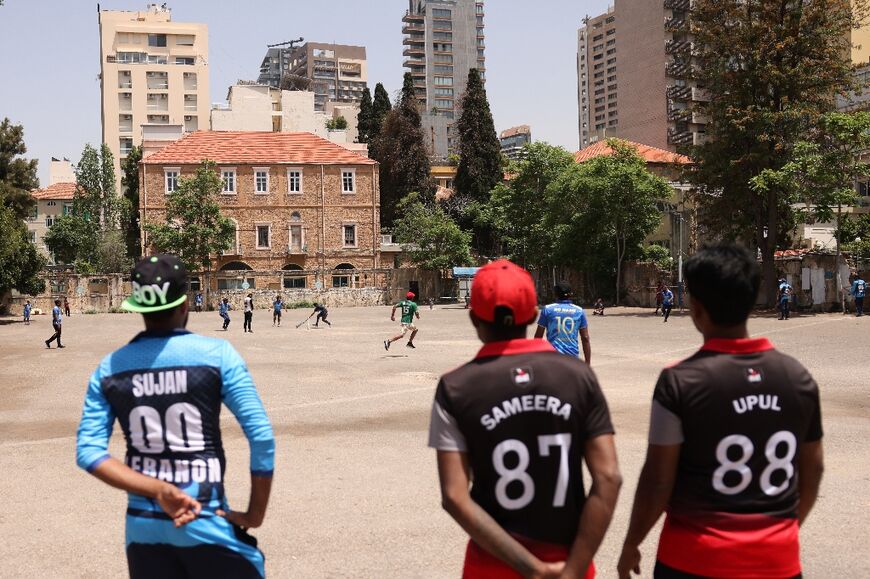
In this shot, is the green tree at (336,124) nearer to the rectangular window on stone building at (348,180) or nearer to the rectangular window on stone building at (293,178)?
the rectangular window on stone building at (348,180)

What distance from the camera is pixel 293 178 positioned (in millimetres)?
67750

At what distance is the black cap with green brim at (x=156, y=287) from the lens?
344cm

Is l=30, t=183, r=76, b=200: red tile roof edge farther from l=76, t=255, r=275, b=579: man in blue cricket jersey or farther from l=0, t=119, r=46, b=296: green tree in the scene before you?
l=76, t=255, r=275, b=579: man in blue cricket jersey

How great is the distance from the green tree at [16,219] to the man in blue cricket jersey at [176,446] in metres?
50.7

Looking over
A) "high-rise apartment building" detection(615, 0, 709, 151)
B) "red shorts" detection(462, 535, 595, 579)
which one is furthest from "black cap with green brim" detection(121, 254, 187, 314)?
"high-rise apartment building" detection(615, 0, 709, 151)

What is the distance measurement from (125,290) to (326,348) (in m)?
45.8

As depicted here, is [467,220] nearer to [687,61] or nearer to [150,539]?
[687,61]

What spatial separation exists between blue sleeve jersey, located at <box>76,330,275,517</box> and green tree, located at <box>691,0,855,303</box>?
124 feet

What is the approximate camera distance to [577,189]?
51.2 metres

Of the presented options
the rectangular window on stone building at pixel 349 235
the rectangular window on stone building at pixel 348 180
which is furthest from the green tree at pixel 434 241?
the rectangular window on stone building at pixel 348 180

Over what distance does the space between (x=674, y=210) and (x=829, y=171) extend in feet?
52.8

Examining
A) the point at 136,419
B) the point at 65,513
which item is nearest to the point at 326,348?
the point at 65,513

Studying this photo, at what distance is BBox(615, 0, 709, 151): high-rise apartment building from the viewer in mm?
77750

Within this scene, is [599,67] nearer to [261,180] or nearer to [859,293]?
[261,180]
